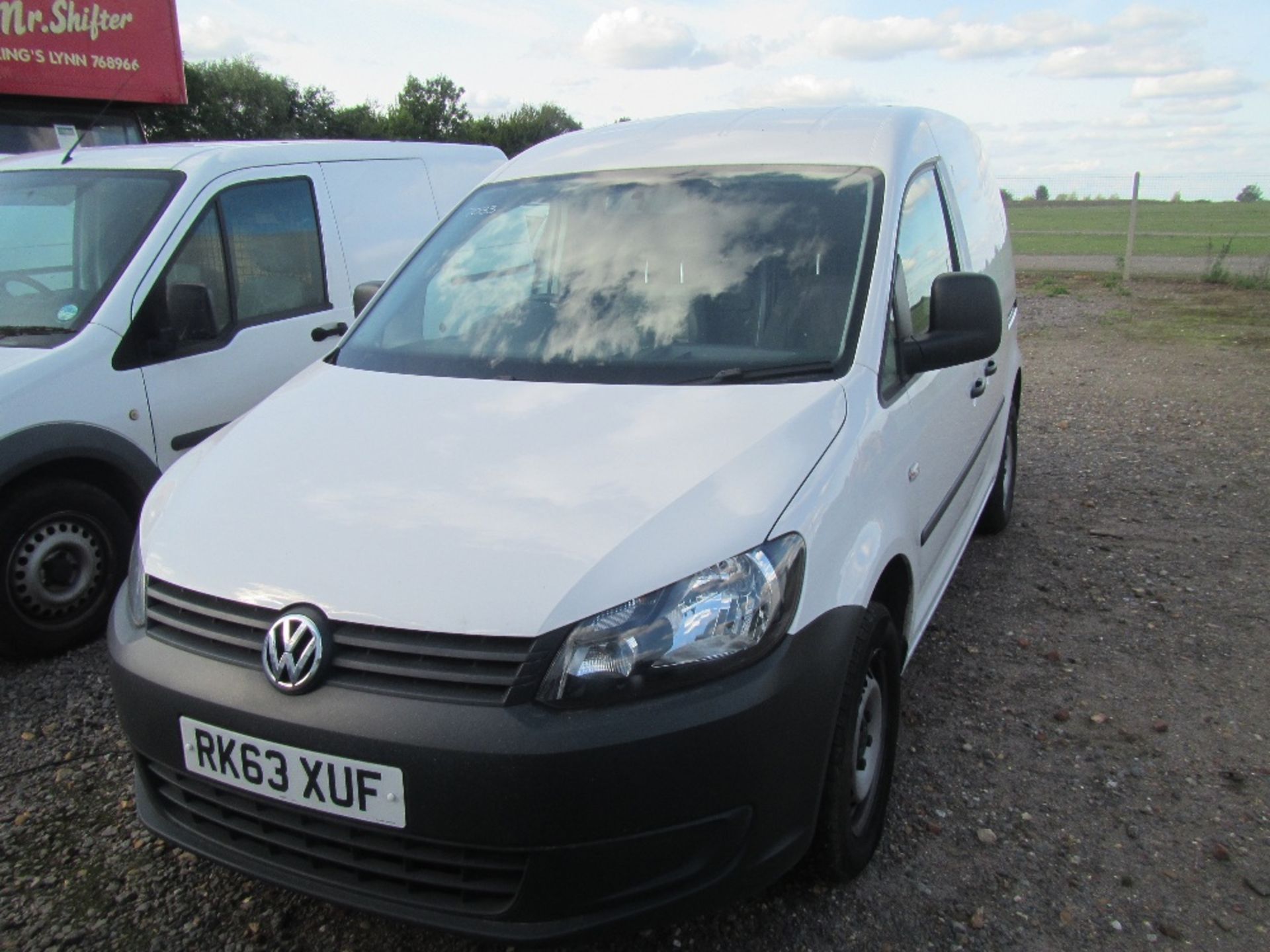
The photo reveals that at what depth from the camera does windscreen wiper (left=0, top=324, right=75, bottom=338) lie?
4039 mm

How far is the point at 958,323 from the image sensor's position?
2945 millimetres

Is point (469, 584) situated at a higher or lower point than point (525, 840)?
Result: higher

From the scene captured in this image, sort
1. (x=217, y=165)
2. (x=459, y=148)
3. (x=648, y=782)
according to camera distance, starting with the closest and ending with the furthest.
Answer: (x=648, y=782) < (x=217, y=165) < (x=459, y=148)

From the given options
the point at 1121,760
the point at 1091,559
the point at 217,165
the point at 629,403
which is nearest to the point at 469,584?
the point at 629,403

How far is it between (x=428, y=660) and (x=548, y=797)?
34 centimetres

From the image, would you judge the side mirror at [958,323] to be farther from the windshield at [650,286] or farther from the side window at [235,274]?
the side window at [235,274]

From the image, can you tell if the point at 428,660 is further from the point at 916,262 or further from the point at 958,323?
the point at 916,262

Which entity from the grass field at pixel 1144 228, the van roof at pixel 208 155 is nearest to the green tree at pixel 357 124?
the grass field at pixel 1144 228

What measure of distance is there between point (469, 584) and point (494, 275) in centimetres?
156

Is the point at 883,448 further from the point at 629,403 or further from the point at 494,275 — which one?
the point at 494,275

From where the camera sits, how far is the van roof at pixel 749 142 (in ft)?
10.6

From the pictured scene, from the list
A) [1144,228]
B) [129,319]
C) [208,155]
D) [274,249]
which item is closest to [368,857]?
[129,319]

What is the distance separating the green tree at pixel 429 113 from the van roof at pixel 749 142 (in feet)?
113

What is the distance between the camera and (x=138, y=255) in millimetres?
4219
